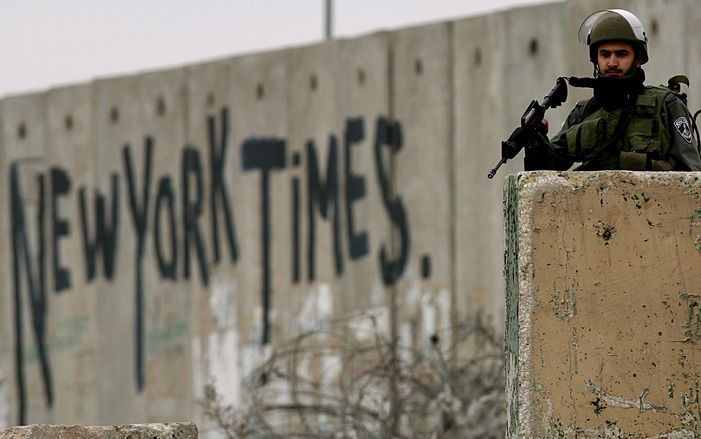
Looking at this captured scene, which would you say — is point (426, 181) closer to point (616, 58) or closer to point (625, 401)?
point (616, 58)

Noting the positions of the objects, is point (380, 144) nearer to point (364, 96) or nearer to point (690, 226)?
point (364, 96)

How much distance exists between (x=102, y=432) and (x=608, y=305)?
1.12 metres

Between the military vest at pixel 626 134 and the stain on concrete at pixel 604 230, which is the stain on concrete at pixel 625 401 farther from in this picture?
the military vest at pixel 626 134

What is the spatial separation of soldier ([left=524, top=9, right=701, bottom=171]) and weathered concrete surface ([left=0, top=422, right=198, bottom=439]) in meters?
0.99

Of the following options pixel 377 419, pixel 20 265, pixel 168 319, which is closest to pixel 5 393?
pixel 20 265

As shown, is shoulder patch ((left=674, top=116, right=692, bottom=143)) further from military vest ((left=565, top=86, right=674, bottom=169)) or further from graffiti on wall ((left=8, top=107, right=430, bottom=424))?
graffiti on wall ((left=8, top=107, right=430, bottom=424))

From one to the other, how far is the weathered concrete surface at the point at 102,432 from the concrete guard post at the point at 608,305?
75 centimetres

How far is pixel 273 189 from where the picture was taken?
9.29 meters

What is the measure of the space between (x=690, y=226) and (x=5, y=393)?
740 centimetres

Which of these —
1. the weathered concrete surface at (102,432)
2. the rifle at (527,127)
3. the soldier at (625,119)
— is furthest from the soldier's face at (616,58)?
the weathered concrete surface at (102,432)

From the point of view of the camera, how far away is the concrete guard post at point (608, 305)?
13.3 feet

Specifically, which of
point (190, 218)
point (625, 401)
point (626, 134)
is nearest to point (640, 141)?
point (626, 134)

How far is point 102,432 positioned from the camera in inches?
163

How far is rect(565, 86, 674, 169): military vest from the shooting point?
171 inches
